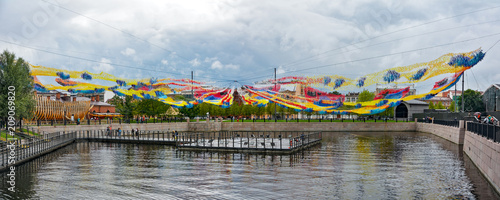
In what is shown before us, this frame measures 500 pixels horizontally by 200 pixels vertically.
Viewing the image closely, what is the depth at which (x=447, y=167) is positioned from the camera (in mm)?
30328

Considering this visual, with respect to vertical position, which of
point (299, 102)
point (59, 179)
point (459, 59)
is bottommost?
point (59, 179)

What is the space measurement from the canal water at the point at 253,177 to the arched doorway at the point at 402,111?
5827cm

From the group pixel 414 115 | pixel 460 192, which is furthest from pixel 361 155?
pixel 414 115

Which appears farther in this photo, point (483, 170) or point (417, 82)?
point (417, 82)

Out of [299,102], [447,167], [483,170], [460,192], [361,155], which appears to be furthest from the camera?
[299,102]

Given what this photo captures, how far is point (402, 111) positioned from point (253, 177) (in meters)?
78.9

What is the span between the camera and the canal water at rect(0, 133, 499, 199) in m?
21.3

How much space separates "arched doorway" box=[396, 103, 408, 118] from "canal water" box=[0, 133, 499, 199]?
58.3 metres

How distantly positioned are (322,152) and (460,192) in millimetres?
19511

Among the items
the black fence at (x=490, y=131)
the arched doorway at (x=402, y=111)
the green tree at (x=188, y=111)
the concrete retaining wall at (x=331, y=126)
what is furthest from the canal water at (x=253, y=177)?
the green tree at (x=188, y=111)

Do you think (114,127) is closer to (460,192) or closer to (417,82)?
(417,82)

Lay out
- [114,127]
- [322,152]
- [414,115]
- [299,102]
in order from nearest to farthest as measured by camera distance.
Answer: [322,152]
[299,102]
[114,127]
[414,115]

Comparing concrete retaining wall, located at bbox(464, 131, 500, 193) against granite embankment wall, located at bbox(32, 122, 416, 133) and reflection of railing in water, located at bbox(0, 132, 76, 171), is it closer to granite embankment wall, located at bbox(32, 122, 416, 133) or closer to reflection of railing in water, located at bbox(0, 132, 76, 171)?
reflection of railing in water, located at bbox(0, 132, 76, 171)

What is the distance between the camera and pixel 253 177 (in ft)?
85.8
